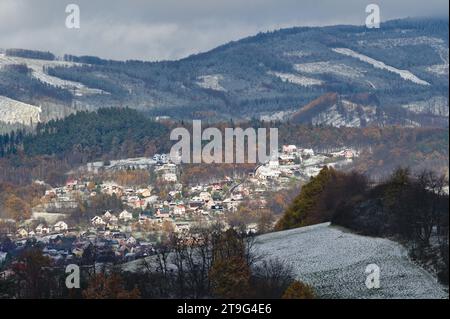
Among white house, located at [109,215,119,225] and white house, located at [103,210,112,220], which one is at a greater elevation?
white house, located at [103,210,112,220]

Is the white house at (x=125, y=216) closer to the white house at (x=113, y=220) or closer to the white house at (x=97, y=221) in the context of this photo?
the white house at (x=113, y=220)

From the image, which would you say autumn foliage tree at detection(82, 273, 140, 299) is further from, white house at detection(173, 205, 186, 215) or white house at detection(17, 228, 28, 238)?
white house at detection(173, 205, 186, 215)

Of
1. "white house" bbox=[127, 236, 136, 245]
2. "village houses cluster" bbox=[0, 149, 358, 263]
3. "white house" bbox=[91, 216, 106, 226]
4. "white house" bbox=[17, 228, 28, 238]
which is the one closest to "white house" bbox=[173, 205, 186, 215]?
"village houses cluster" bbox=[0, 149, 358, 263]

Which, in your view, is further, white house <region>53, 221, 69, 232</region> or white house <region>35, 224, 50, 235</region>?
white house <region>53, 221, 69, 232</region>

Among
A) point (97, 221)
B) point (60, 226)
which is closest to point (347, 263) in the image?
point (60, 226)

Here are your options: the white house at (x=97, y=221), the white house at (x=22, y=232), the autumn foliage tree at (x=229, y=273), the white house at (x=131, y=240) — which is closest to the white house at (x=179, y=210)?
the white house at (x=97, y=221)

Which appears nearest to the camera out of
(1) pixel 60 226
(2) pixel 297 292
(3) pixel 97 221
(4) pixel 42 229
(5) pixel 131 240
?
(2) pixel 297 292

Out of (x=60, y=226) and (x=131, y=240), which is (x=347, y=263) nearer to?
(x=131, y=240)
